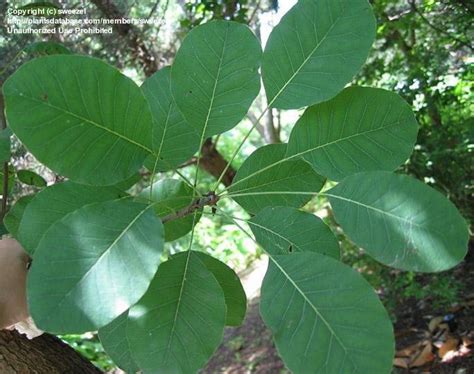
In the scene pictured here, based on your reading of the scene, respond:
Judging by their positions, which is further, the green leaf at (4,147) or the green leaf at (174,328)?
the green leaf at (4,147)

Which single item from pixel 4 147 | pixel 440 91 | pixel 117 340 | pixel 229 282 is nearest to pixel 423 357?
pixel 440 91

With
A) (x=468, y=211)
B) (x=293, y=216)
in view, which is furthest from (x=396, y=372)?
(x=293, y=216)

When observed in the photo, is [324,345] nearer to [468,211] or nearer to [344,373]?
[344,373]

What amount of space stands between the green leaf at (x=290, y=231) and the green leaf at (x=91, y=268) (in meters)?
0.22

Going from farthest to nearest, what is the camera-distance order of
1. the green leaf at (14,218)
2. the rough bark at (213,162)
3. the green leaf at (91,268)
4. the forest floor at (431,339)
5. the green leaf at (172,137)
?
the rough bark at (213,162) → the forest floor at (431,339) → the green leaf at (14,218) → the green leaf at (172,137) → the green leaf at (91,268)

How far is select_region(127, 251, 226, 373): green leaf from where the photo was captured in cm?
77

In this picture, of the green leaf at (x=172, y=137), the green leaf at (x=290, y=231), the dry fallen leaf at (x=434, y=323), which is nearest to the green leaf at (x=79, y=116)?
the green leaf at (x=172, y=137)

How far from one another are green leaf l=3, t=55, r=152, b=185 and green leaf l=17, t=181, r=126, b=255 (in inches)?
4.6

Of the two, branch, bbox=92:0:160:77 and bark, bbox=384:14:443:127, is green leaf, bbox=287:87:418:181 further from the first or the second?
branch, bbox=92:0:160:77

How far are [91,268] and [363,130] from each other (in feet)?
1.58

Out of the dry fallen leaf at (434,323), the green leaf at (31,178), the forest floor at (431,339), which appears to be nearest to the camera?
the green leaf at (31,178)

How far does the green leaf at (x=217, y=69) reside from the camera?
802mm

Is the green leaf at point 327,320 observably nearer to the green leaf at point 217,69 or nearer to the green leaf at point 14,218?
the green leaf at point 217,69

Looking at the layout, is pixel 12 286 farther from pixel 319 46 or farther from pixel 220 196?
pixel 319 46
